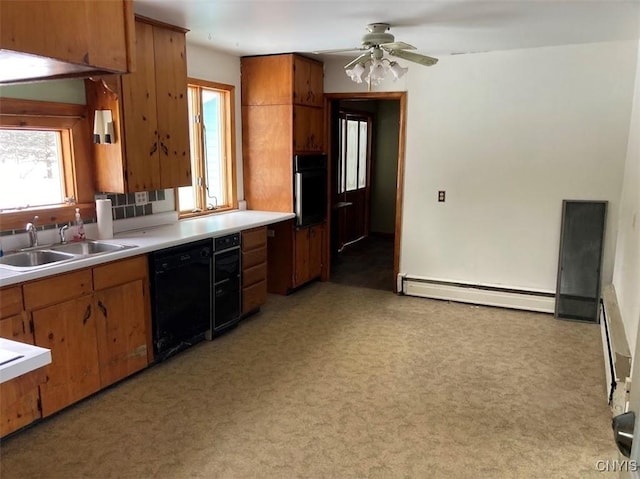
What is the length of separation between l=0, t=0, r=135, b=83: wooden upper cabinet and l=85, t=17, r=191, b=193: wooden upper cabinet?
2.11m

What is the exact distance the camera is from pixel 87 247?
3318 millimetres

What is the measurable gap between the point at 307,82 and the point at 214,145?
3.78 feet

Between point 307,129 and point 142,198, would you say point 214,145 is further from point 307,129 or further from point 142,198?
point 142,198

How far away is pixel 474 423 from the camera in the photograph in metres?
2.81

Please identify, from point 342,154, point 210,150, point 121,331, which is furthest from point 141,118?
point 342,154

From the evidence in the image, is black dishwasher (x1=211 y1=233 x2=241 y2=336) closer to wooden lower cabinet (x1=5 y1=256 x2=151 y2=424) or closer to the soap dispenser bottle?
wooden lower cabinet (x1=5 y1=256 x2=151 y2=424)

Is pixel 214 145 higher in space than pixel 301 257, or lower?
higher

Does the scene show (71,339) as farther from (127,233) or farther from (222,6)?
(222,6)

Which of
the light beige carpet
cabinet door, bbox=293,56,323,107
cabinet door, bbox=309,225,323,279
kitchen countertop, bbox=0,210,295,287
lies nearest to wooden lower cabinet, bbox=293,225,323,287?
cabinet door, bbox=309,225,323,279

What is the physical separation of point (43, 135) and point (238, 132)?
2081 millimetres

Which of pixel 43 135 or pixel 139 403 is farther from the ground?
pixel 43 135

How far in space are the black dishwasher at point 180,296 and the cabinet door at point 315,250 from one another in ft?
5.68

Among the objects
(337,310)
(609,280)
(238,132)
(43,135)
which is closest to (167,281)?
(43,135)

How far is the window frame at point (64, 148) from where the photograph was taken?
9.80ft
